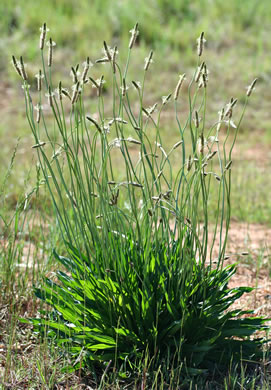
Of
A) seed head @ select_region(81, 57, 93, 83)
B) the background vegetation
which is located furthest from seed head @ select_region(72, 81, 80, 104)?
the background vegetation

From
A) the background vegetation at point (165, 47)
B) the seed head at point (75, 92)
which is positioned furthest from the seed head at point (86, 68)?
the background vegetation at point (165, 47)

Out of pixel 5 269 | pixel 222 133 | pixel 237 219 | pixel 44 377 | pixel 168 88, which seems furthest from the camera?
pixel 168 88

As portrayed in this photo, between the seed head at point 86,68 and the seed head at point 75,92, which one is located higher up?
the seed head at point 86,68

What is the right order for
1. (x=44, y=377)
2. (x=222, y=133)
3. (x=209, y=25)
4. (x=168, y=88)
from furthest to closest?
(x=209, y=25) → (x=168, y=88) → (x=222, y=133) → (x=44, y=377)

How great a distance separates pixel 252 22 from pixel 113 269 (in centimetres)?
969

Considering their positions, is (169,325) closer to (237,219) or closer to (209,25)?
(237,219)

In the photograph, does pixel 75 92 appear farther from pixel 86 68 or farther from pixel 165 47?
pixel 165 47

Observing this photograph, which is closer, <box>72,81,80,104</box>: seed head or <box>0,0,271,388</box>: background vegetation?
<box>72,81,80,104</box>: seed head

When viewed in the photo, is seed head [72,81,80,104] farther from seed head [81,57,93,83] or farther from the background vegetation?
the background vegetation

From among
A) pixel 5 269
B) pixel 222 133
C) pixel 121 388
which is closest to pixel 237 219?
pixel 5 269

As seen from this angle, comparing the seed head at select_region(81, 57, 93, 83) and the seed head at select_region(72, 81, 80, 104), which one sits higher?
the seed head at select_region(81, 57, 93, 83)

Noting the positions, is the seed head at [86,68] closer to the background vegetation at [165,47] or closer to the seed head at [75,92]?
the seed head at [75,92]

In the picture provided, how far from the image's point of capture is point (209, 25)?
10938mm

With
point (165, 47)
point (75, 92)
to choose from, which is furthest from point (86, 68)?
point (165, 47)
